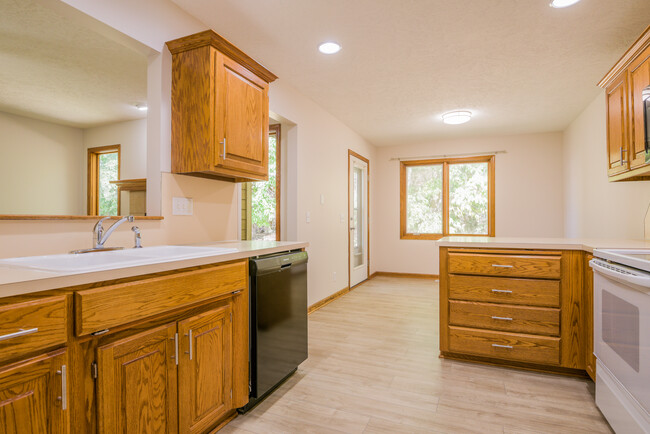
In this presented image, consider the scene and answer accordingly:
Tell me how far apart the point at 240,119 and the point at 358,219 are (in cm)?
359

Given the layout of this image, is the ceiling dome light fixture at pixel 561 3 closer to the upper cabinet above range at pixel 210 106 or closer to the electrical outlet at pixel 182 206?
the upper cabinet above range at pixel 210 106

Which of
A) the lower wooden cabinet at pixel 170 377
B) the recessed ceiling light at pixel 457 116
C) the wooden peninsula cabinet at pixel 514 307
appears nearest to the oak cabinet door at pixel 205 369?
the lower wooden cabinet at pixel 170 377

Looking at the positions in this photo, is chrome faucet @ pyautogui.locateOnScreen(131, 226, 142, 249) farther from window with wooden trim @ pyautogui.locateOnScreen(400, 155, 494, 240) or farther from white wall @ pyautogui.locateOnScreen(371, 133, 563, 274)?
window with wooden trim @ pyautogui.locateOnScreen(400, 155, 494, 240)

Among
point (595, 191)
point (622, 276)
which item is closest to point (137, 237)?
point (622, 276)

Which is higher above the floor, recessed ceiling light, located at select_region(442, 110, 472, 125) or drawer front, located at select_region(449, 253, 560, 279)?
recessed ceiling light, located at select_region(442, 110, 472, 125)

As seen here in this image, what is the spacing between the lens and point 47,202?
2992 mm

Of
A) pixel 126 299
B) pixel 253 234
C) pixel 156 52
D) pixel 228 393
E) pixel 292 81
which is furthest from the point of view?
pixel 253 234

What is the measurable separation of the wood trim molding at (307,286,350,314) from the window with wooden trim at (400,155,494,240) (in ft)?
6.44

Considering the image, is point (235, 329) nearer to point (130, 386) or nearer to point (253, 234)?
point (130, 386)

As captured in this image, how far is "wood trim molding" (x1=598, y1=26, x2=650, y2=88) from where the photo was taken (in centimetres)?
192

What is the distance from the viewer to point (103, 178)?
333cm

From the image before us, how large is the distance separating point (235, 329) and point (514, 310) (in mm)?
1855

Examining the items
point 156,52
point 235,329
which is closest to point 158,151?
point 156,52

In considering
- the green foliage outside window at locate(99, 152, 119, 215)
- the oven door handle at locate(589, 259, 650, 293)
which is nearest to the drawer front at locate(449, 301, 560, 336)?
the oven door handle at locate(589, 259, 650, 293)
